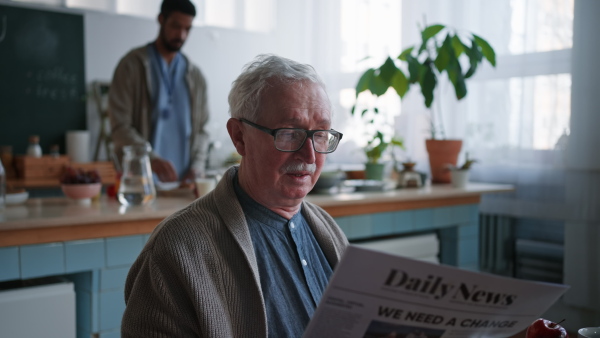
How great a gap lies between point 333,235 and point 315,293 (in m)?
0.21

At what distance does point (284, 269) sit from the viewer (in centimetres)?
123

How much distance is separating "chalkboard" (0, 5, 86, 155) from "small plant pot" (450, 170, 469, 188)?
10.1 ft

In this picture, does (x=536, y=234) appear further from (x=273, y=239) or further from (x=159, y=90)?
(x=273, y=239)

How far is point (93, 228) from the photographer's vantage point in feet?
6.27

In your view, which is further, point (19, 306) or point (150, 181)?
point (150, 181)

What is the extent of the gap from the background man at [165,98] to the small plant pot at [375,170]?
2.85ft

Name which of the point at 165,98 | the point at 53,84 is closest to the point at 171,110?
the point at 165,98

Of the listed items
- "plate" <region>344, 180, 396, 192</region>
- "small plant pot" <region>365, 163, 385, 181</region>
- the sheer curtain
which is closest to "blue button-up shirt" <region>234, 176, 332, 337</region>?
"plate" <region>344, 180, 396, 192</region>

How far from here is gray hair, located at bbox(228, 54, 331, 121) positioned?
120 cm

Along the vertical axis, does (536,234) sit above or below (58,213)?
below

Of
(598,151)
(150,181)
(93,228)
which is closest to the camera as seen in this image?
(93,228)

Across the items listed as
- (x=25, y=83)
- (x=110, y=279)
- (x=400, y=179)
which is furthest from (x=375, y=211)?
(x=25, y=83)

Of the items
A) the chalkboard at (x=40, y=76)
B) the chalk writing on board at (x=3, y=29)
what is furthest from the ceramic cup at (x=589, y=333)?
the chalk writing on board at (x=3, y=29)

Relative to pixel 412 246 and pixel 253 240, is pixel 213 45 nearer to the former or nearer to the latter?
pixel 412 246
